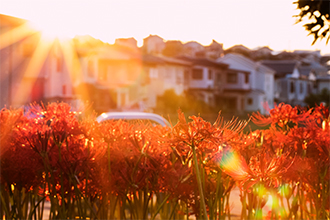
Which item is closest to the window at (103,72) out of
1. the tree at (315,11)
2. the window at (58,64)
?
the window at (58,64)

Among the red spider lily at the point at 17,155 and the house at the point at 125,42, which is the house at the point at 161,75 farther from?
the red spider lily at the point at 17,155

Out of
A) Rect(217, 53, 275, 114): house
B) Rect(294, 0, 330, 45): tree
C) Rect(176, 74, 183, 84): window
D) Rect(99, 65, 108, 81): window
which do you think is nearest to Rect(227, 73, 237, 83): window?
Rect(217, 53, 275, 114): house

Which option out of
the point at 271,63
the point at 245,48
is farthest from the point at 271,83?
the point at 245,48

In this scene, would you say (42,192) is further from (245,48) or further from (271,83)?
(245,48)

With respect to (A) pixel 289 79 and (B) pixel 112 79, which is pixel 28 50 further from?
(A) pixel 289 79

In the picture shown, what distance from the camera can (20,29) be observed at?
33.1m

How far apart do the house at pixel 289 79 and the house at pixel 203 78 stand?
15.3m

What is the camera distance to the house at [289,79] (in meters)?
78.8

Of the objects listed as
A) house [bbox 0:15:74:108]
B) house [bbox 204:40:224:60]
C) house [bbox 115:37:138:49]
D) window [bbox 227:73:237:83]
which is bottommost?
house [bbox 0:15:74:108]

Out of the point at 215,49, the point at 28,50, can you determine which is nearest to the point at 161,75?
the point at 28,50

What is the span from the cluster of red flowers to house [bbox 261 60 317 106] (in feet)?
249

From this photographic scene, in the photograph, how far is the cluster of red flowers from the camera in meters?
3.26

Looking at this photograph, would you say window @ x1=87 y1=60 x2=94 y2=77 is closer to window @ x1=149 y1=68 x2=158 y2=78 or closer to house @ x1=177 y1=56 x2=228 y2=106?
window @ x1=149 y1=68 x2=158 y2=78

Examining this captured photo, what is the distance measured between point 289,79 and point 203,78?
22.4 metres
